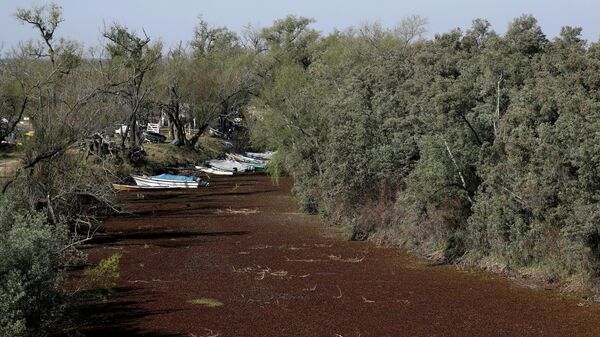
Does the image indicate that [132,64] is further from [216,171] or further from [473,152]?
[473,152]

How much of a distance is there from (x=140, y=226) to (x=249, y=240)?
640 centimetres

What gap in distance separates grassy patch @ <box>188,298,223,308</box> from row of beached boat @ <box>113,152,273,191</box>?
27.2 meters

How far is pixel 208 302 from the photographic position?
64.5 feet

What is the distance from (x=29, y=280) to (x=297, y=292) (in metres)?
8.86

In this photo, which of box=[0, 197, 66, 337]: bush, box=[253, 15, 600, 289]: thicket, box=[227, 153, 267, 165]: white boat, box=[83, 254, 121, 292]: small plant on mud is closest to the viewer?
box=[0, 197, 66, 337]: bush

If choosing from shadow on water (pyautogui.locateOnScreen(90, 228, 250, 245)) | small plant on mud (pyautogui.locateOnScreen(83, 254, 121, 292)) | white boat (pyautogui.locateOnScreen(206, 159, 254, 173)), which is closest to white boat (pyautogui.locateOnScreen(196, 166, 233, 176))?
white boat (pyautogui.locateOnScreen(206, 159, 254, 173))

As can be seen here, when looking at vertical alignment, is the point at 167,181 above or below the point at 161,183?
above

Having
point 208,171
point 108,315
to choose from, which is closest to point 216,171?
point 208,171

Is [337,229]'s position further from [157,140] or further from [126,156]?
[157,140]

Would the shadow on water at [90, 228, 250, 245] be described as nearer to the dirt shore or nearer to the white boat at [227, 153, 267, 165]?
the dirt shore

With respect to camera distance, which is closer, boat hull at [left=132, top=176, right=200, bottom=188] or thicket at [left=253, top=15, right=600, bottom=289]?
thicket at [left=253, top=15, right=600, bottom=289]

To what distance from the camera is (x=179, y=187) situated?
48.1 m

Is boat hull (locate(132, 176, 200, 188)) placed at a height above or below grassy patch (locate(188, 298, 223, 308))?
above

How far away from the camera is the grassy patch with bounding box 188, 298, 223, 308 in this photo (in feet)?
63.5
